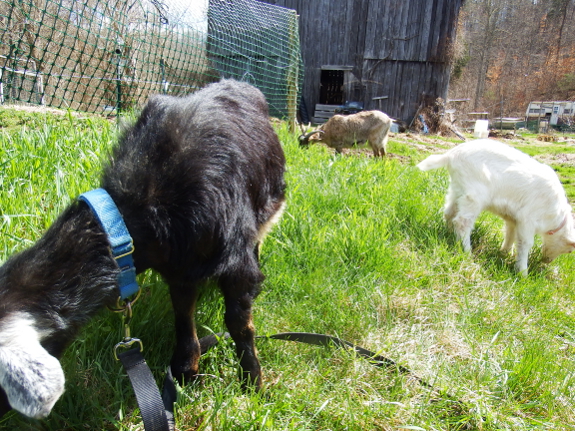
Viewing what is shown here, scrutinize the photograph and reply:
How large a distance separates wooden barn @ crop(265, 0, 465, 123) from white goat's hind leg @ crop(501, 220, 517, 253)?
12.3 metres

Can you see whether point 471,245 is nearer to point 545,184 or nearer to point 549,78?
point 545,184

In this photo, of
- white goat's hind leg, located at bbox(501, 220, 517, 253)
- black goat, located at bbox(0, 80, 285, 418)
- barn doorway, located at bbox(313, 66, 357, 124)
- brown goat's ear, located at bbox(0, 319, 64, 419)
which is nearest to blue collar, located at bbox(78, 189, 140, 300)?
black goat, located at bbox(0, 80, 285, 418)

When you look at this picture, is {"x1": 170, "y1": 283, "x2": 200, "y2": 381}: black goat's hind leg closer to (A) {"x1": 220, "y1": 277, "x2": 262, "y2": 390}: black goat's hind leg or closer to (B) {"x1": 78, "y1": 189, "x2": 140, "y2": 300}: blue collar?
(A) {"x1": 220, "y1": 277, "x2": 262, "y2": 390}: black goat's hind leg

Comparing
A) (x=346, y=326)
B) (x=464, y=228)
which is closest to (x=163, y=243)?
(x=346, y=326)

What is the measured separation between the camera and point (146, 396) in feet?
4.60

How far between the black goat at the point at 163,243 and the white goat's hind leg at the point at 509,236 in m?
2.98

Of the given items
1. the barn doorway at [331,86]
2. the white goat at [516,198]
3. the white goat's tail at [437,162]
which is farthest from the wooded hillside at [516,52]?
the white goat at [516,198]

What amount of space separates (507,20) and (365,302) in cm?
2868

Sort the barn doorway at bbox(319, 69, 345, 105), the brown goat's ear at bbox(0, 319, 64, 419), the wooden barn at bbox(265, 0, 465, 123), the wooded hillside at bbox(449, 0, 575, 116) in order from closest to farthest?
the brown goat's ear at bbox(0, 319, 64, 419) < the wooden barn at bbox(265, 0, 465, 123) < the barn doorway at bbox(319, 69, 345, 105) < the wooded hillside at bbox(449, 0, 575, 116)

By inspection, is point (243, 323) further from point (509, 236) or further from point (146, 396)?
point (509, 236)

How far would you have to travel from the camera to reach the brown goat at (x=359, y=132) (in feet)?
28.7

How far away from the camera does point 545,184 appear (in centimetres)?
386

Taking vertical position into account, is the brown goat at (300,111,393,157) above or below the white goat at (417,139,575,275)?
above

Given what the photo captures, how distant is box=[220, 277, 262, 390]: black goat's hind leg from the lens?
6.25 ft
